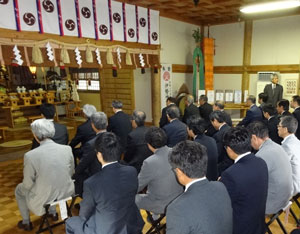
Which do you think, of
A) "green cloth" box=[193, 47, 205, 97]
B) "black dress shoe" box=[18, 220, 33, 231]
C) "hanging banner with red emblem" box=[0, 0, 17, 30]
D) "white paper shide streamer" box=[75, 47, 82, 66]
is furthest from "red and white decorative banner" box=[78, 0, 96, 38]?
"black dress shoe" box=[18, 220, 33, 231]

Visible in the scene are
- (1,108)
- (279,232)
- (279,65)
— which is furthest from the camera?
(1,108)

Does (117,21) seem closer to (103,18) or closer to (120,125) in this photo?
(103,18)

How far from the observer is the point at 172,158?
1394 millimetres

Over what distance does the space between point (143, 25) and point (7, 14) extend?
3170 millimetres

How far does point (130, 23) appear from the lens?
5.89 meters

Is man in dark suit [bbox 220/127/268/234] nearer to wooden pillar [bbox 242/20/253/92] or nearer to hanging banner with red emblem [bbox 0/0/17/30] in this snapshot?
hanging banner with red emblem [bbox 0/0/17/30]

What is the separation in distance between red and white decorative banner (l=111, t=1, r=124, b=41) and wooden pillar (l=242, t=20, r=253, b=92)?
437cm

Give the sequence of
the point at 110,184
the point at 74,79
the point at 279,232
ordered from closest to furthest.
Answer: the point at 110,184
the point at 279,232
the point at 74,79

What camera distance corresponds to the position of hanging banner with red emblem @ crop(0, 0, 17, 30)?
3951mm

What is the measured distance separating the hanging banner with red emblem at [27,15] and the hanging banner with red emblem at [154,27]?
9.76ft

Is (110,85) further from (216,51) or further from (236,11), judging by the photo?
(236,11)

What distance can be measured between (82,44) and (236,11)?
15.6 feet

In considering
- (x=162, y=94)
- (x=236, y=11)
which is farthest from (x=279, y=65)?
(x=162, y=94)

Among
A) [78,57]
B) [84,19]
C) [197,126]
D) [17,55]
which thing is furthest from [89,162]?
[84,19]
